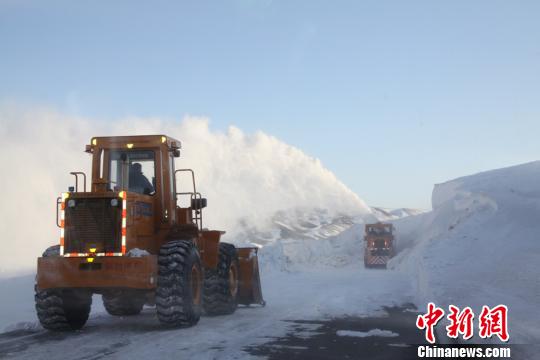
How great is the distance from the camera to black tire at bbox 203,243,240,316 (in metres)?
12.1

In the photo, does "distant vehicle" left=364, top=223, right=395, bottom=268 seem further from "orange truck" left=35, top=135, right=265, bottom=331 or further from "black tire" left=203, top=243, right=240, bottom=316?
"orange truck" left=35, top=135, right=265, bottom=331

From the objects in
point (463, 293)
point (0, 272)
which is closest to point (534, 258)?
point (463, 293)

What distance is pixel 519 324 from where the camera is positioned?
30.0 feet

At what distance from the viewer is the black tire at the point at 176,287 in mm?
9672

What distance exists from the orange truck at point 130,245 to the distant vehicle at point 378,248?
96.6 ft

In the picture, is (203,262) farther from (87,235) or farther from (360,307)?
(360,307)

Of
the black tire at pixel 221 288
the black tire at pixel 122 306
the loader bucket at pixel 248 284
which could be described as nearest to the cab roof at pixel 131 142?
the black tire at pixel 221 288

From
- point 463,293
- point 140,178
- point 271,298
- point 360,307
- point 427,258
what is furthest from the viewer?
point 427,258

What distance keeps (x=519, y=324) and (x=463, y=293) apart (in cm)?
288

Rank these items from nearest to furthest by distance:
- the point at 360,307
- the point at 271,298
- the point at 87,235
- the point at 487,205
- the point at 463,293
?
1. the point at 87,235
2. the point at 463,293
3. the point at 360,307
4. the point at 271,298
5. the point at 487,205

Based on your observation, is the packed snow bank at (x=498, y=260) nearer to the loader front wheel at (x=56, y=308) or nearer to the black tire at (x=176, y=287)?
the black tire at (x=176, y=287)

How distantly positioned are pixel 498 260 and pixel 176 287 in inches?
330

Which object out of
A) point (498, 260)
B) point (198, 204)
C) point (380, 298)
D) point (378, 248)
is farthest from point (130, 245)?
point (378, 248)

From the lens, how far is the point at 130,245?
9.83 metres
